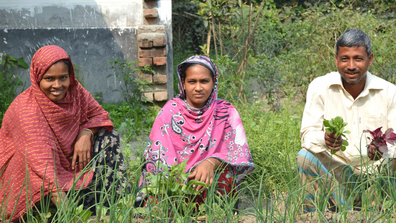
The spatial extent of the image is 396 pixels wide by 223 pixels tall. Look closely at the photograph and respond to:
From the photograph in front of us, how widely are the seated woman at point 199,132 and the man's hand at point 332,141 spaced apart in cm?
62

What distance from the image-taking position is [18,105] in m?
2.59

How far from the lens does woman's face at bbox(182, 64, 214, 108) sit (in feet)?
9.03

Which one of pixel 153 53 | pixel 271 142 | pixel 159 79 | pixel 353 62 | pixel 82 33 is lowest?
pixel 271 142

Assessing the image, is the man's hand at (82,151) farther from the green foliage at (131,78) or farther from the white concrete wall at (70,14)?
the white concrete wall at (70,14)

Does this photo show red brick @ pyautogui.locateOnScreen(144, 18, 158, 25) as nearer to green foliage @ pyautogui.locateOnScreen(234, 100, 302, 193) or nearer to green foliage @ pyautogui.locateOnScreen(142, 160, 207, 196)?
green foliage @ pyautogui.locateOnScreen(234, 100, 302, 193)

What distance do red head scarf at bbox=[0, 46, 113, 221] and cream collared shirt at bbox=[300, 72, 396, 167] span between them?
65.7 inches

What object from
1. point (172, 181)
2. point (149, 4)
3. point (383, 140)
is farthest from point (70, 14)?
point (383, 140)

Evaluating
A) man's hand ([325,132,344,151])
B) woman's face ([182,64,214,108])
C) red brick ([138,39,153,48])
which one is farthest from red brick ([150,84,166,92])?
man's hand ([325,132,344,151])

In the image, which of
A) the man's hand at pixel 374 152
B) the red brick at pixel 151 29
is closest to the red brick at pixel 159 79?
the red brick at pixel 151 29

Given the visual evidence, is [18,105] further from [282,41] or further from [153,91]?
[282,41]

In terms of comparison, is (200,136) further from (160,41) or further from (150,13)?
(150,13)

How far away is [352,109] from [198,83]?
1.11 meters

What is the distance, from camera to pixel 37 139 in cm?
252

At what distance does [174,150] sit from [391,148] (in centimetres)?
148
